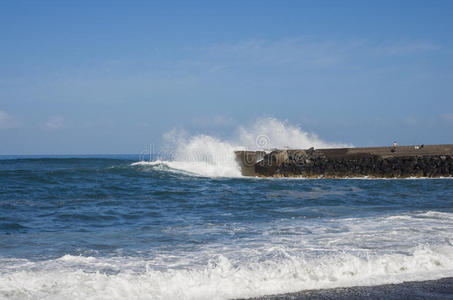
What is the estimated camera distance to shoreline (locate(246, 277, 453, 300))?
11.5 feet

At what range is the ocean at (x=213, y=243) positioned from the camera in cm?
377

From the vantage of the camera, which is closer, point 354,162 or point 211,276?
point 211,276

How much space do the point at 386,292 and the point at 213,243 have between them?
2282mm

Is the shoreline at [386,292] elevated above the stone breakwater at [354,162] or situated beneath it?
situated beneath

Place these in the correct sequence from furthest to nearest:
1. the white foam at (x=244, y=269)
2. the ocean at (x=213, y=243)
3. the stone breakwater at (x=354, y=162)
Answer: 1. the stone breakwater at (x=354, y=162)
2. the ocean at (x=213, y=243)
3. the white foam at (x=244, y=269)

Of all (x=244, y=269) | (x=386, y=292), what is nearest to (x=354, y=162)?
(x=244, y=269)

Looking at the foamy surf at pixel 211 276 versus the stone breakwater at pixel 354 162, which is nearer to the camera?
the foamy surf at pixel 211 276

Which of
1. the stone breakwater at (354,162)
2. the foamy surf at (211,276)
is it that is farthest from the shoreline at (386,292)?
the stone breakwater at (354,162)

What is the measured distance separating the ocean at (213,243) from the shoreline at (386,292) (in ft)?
0.41

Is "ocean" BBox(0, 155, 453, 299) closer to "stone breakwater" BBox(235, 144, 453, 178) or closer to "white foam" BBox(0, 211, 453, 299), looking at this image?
"white foam" BBox(0, 211, 453, 299)

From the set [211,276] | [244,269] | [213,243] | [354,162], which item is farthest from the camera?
[354,162]

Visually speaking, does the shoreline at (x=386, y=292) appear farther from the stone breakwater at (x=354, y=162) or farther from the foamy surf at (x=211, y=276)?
the stone breakwater at (x=354, y=162)

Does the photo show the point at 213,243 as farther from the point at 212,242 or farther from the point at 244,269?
the point at 244,269

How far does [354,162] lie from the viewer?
17.4 metres
